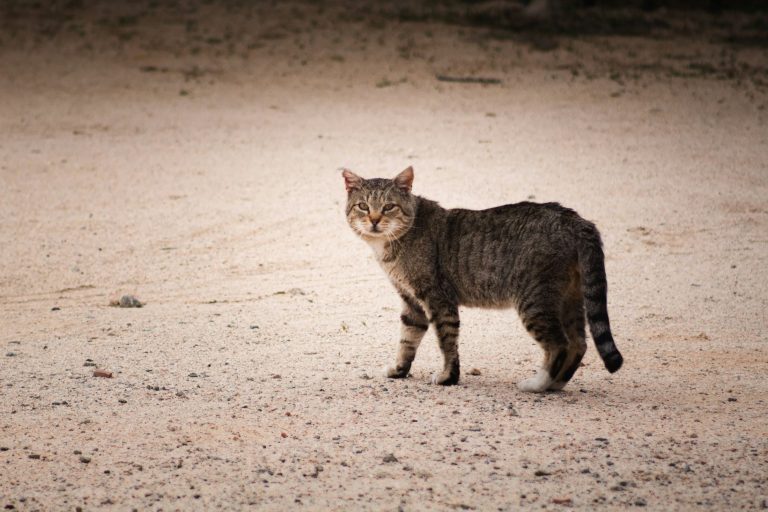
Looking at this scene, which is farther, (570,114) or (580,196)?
(570,114)

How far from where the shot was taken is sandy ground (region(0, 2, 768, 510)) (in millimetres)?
4590

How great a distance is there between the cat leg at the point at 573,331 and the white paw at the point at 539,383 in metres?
0.04

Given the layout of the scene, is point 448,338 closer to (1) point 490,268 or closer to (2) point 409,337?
(2) point 409,337

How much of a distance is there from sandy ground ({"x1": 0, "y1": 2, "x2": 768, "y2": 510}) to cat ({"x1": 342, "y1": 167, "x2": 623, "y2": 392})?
1.01 ft

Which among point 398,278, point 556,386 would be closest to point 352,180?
point 398,278

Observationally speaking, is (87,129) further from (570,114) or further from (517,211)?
(517,211)

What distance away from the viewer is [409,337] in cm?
604

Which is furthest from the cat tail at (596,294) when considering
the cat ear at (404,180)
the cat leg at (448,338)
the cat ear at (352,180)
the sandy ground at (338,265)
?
the cat ear at (352,180)

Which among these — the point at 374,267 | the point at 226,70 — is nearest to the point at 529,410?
the point at 374,267

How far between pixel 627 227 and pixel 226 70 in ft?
28.6

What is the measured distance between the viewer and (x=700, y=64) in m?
16.8

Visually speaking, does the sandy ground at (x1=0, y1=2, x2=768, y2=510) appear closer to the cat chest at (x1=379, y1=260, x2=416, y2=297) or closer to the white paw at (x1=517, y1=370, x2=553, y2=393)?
the white paw at (x1=517, y1=370, x2=553, y2=393)

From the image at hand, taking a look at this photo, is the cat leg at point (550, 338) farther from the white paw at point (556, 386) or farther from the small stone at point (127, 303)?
the small stone at point (127, 303)

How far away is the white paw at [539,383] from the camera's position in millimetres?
5629
